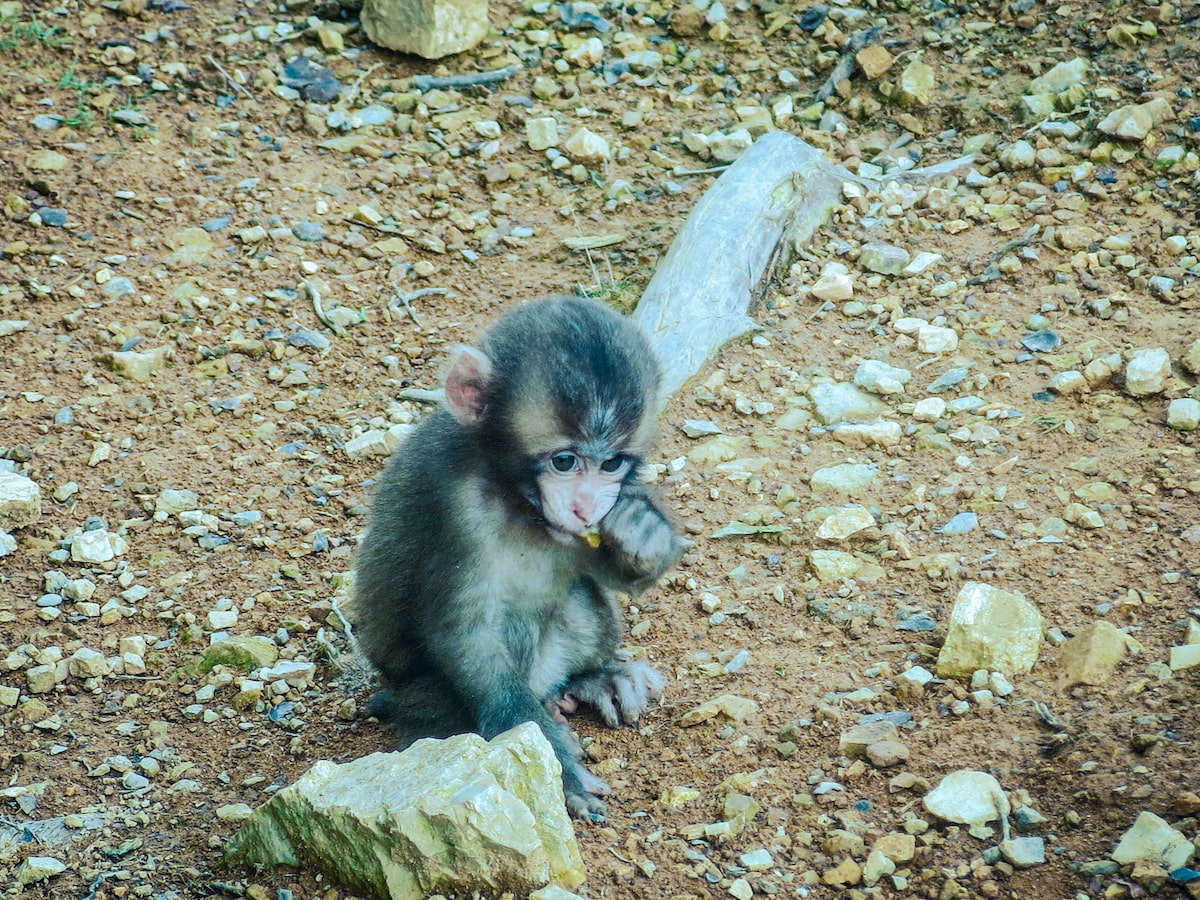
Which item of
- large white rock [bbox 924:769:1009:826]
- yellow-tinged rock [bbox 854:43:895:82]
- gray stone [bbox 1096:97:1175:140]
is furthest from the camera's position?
yellow-tinged rock [bbox 854:43:895:82]

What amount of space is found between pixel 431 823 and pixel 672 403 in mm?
3284

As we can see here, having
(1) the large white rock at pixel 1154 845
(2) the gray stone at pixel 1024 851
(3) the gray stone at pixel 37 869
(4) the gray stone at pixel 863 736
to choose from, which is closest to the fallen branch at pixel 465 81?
(4) the gray stone at pixel 863 736

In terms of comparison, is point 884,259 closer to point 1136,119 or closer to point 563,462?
point 1136,119

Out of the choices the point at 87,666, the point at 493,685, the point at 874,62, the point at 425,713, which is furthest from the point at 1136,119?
the point at 87,666

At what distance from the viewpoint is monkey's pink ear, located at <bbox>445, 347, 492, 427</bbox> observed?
438cm

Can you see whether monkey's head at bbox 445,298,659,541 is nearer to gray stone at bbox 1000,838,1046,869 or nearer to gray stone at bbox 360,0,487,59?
gray stone at bbox 1000,838,1046,869

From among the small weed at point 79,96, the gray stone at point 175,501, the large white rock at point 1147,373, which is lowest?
the gray stone at point 175,501

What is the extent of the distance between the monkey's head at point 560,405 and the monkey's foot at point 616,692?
0.74 meters

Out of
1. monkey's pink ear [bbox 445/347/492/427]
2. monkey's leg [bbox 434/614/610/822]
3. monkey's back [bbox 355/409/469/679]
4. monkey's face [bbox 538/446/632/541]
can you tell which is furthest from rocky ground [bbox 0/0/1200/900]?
monkey's pink ear [bbox 445/347/492/427]

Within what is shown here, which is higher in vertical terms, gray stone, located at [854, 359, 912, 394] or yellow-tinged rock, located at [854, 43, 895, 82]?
yellow-tinged rock, located at [854, 43, 895, 82]

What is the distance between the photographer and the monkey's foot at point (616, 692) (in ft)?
15.7

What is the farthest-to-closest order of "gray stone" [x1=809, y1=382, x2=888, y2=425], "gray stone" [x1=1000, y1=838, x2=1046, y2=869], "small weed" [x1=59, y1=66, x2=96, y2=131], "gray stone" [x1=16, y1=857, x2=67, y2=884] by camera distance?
"small weed" [x1=59, y1=66, x2=96, y2=131] < "gray stone" [x1=809, y1=382, x2=888, y2=425] < "gray stone" [x1=16, y1=857, x2=67, y2=884] < "gray stone" [x1=1000, y1=838, x2=1046, y2=869]

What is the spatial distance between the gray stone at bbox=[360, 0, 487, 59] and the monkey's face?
553 cm

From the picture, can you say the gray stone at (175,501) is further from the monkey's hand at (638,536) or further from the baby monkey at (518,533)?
the monkey's hand at (638,536)
